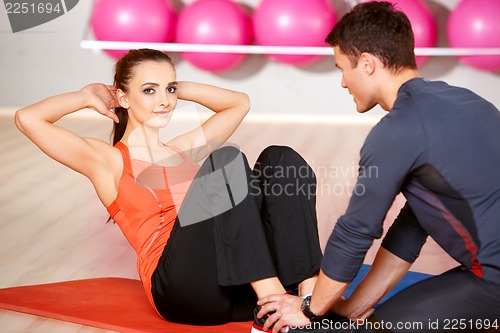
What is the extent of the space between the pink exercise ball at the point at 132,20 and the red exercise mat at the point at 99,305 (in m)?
3.14

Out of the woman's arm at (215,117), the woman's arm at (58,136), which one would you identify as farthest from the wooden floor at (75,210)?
the woman's arm at (215,117)

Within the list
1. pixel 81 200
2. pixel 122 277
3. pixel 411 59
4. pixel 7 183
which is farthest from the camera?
pixel 7 183

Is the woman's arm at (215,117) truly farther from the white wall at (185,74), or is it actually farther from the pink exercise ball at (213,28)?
the white wall at (185,74)

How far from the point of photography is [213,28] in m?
5.34

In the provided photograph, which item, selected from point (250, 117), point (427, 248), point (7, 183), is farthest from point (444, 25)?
point (7, 183)

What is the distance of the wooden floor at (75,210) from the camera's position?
2720 millimetres

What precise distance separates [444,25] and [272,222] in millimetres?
4077

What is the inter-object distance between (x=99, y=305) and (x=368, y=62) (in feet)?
3.73

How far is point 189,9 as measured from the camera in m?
5.48

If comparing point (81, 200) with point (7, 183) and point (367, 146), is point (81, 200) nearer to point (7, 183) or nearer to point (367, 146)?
point (7, 183)

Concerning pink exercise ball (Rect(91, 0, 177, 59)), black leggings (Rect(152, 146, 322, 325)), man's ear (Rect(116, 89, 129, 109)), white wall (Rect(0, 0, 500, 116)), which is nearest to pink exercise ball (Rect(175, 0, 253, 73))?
pink exercise ball (Rect(91, 0, 177, 59))

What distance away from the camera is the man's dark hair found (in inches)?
66.4

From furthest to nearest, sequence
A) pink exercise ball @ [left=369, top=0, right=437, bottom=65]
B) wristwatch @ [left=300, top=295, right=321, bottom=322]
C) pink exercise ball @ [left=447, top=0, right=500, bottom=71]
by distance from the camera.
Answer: pink exercise ball @ [left=369, top=0, right=437, bottom=65] < pink exercise ball @ [left=447, top=0, right=500, bottom=71] < wristwatch @ [left=300, top=295, right=321, bottom=322]

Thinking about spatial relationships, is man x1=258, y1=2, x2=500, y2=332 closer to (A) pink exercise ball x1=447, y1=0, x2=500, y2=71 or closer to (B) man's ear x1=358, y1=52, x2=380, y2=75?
(B) man's ear x1=358, y1=52, x2=380, y2=75
